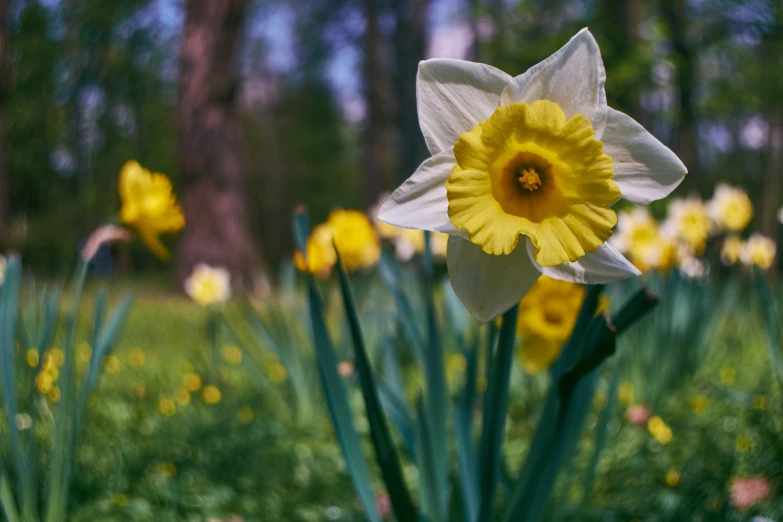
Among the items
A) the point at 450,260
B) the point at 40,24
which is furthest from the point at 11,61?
the point at 450,260

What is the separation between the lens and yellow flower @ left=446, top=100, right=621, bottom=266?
66cm

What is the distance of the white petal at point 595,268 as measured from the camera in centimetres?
69

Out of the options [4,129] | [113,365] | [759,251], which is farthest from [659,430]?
[4,129]

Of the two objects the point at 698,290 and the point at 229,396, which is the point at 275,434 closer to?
the point at 229,396

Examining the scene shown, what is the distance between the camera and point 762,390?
194 centimetres

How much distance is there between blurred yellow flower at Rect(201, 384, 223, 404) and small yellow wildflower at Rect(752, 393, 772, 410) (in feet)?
5.19

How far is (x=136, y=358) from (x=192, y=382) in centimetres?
83

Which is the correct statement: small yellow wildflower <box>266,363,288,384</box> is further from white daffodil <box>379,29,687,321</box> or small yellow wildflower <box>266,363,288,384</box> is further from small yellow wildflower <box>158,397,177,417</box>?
white daffodil <box>379,29,687,321</box>

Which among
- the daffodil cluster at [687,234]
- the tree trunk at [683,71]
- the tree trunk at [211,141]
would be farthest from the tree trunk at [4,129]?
the tree trunk at [683,71]

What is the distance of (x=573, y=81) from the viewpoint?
0.71m

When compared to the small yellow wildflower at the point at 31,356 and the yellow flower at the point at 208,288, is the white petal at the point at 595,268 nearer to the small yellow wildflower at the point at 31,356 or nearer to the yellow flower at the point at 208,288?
the small yellow wildflower at the point at 31,356

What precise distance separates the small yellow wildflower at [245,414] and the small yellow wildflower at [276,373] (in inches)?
14.1

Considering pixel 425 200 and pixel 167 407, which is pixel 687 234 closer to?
pixel 167 407

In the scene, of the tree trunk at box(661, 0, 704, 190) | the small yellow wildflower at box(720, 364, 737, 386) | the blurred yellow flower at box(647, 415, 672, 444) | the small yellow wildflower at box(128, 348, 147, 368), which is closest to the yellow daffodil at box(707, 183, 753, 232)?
the small yellow wildflower at box(720, 364, 737, 386)
